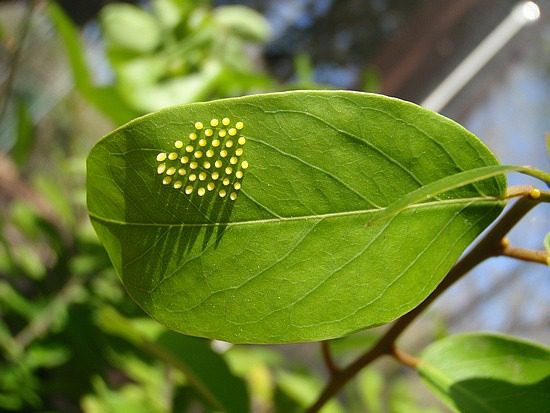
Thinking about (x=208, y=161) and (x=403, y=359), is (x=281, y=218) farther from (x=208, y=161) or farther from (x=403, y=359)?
(x=403, y=359)

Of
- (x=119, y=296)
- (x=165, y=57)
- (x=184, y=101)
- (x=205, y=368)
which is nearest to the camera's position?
(x=205, y=368)

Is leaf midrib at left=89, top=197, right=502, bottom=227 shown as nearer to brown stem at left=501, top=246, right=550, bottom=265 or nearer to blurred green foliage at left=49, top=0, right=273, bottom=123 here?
brown stem at left=501, top=246, right=550, bottom=265

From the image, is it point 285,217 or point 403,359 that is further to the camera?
point 403,359

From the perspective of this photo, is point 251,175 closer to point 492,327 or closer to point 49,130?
point 492,327

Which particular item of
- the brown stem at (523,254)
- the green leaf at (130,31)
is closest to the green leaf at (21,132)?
the green leaf at (130,31)

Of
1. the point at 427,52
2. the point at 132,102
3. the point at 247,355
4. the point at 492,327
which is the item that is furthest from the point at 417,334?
the point at 132,102

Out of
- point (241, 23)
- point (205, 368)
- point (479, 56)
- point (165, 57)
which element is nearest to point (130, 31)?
point (165, 57)

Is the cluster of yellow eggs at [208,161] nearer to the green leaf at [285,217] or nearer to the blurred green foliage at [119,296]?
the green leaf at [285,217]
